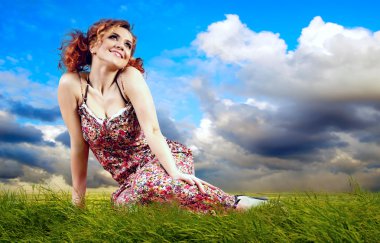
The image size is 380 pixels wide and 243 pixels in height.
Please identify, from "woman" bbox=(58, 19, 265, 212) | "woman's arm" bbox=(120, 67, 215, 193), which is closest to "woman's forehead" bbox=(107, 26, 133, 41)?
"woman" bbox=(58, 19, 265, 212)

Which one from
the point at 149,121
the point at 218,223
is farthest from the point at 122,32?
the point at 218,223

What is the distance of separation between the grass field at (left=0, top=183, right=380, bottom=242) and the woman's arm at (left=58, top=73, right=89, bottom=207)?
0.42 m

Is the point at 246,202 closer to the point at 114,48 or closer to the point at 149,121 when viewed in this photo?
the point at 149,121

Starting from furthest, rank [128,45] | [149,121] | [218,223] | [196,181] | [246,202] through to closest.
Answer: [128,45]
[149,121]
[246,202]
[196,181]
[218,223]

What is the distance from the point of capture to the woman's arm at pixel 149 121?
521cm

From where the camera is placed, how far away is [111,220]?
463 centimetres

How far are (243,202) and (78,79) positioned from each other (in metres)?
2.32

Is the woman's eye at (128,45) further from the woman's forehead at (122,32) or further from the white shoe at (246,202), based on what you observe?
the white shoe at (246,202)

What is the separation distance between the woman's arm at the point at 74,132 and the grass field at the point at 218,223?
42cm

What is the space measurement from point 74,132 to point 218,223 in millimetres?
2384

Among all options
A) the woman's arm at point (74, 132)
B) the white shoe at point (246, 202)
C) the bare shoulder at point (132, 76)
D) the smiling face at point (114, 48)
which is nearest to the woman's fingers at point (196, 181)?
the white shoe at point (246, 202)

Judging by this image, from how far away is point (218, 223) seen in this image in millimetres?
4223

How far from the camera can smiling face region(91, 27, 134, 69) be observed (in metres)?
5.59

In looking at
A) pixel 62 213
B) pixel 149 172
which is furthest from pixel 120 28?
pixel 62 213
